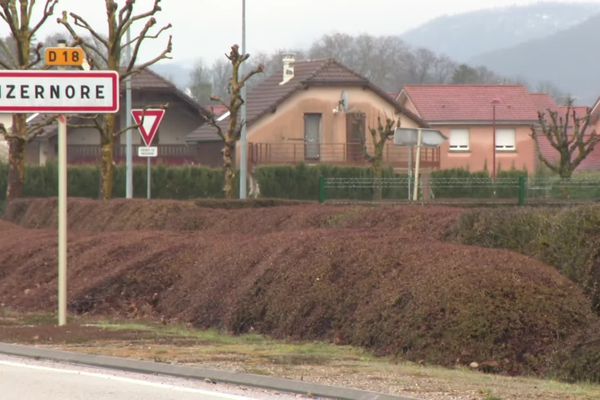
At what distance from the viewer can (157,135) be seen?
71.6m

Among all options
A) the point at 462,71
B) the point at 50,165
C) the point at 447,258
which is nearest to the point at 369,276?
the point at 447,258

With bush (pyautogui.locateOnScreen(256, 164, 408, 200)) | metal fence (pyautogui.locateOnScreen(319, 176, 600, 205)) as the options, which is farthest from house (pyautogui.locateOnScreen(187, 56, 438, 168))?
metal fence (pyautogui.locateOnScreen(319, 176, 600, 205))

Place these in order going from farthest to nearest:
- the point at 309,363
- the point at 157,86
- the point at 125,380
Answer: the point at 157,86, the point at 309,363, the point at 125,380

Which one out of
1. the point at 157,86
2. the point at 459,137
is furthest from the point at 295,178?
the point at 459,137

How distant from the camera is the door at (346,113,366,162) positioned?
237 ft

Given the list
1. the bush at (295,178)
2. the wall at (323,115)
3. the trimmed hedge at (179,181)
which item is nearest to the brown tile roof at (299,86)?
the wall at (323,115)

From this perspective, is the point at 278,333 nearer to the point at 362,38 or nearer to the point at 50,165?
the point at 50,165

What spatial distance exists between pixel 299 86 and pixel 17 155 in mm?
33048

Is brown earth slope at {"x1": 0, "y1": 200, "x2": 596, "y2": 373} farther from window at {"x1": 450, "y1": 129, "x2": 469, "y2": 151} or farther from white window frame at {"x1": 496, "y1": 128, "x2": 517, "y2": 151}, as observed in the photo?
window at {"x1": 450, "y1": 129, "x2": 469, "y2": 151}

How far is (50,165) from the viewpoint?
59500mm

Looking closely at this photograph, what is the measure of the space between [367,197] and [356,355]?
84.8ft

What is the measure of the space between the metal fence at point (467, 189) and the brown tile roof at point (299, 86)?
29166mm

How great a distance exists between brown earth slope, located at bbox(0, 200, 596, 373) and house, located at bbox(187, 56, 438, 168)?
45.3m

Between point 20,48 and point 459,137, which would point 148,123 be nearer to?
point 20,48
